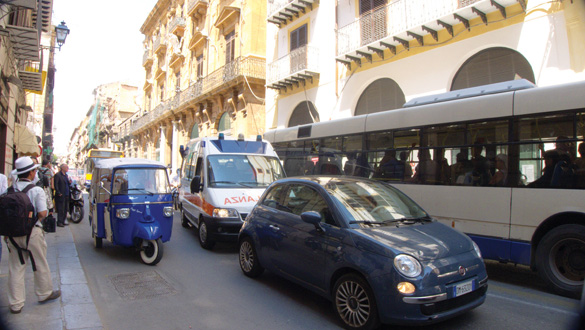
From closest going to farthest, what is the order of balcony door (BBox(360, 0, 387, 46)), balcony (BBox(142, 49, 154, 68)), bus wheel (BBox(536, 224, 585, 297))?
bus wheel (BBox(536, 224, 585, 297)), balcony door (BBox(360, 0, 387, 46)), balcony (BBox(142, 49, 154, 68))

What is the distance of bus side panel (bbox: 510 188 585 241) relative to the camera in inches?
203

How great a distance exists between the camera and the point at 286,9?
18.3 metres

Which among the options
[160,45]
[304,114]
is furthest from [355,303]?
[160,45]

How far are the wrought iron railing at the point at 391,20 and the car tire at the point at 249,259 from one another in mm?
9118

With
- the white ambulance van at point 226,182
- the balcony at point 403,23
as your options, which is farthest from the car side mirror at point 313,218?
the balcony at point 403,23

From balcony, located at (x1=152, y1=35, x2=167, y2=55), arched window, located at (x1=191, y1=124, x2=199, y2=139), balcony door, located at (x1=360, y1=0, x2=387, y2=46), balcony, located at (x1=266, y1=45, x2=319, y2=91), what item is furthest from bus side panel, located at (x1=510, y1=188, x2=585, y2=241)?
balcony, located at (x1=152, y1=35, x2=167, y2=55)

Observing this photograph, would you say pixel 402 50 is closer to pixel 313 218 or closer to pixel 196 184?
pixel 196 184

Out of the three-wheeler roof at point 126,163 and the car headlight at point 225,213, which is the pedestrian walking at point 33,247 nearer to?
the three-wheeler roof at point 126,163

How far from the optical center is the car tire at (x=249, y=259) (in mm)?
5762

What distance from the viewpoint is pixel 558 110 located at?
5340mm

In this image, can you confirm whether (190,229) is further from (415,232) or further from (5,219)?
(415,232)

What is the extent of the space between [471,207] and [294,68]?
13.0 metres

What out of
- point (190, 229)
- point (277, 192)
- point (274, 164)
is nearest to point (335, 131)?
point (274, 164)

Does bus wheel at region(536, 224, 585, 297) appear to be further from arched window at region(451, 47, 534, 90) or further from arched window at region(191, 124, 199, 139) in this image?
arched window at region(191, 124, 199, 139)
